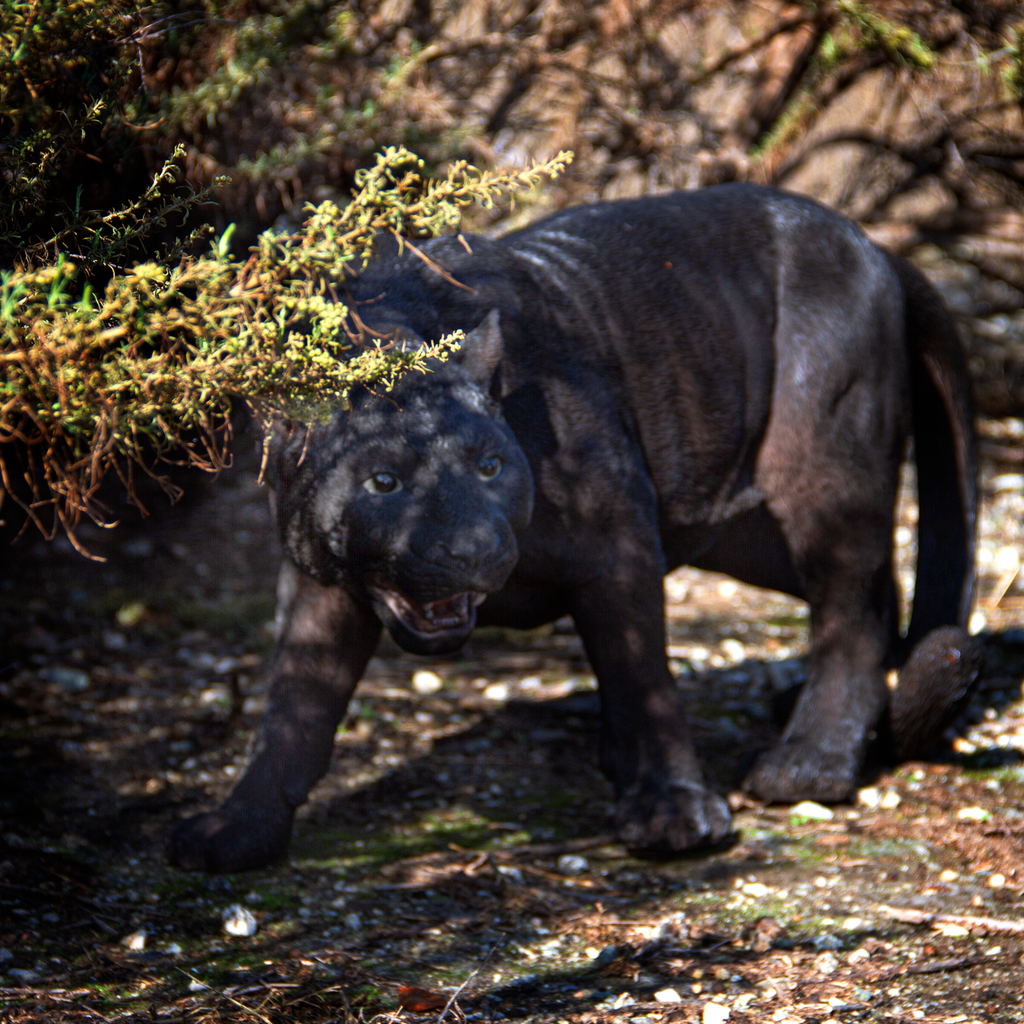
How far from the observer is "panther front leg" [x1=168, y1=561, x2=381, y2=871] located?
3.14 metres

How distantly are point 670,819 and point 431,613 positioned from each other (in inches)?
39.3

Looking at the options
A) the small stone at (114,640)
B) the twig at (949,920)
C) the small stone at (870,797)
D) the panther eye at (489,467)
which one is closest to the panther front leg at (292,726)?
the panther eye at (489,467)

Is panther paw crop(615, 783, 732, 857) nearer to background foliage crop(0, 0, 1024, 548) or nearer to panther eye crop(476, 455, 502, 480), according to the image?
panther eye crop(476, 455, 502, 480)

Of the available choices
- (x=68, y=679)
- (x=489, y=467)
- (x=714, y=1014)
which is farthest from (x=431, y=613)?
(x=68, y=679)

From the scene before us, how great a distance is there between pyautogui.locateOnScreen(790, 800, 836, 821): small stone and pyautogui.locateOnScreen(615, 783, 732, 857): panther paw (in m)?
0.42

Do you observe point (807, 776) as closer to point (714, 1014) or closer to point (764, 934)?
point (764, 934)

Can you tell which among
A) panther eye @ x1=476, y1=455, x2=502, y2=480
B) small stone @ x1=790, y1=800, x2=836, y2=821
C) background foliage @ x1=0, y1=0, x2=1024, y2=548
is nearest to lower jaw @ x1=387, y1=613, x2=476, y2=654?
panther eye @ x1=476, y1=455, x2=502, y2=480

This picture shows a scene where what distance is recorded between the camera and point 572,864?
331cm

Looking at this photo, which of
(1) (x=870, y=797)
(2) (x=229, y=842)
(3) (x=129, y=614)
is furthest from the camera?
(3) (x=129, y=614)

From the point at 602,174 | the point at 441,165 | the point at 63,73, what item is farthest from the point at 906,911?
the point at 602,174

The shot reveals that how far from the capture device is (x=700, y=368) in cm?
356

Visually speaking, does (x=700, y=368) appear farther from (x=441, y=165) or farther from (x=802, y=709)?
(x=441, y=165)

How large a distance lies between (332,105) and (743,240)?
2.25 meters

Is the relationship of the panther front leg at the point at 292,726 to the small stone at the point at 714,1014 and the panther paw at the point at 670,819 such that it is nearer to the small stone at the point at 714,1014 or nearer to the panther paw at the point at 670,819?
the panther paw at the point at 670,819
